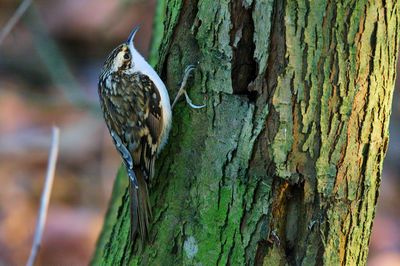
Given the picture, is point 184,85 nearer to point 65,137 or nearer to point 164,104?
point 164,104

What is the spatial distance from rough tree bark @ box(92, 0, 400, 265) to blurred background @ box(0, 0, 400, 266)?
1391 mm

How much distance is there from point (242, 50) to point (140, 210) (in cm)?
69

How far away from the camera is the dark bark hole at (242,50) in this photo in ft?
9.22

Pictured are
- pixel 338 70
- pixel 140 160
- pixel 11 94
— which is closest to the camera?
pixel 338 70

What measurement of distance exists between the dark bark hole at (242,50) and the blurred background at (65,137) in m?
1.45

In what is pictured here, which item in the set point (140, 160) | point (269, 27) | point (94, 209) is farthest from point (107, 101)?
point (94, 209)

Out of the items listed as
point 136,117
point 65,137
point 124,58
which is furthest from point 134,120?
point 65,137

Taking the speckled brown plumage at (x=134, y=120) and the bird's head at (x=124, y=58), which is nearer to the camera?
the speckled brown plumage at (x=134, y=120)

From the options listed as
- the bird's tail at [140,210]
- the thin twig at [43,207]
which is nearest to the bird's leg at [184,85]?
the bird's tail at [140,210]

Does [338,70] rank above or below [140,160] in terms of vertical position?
above

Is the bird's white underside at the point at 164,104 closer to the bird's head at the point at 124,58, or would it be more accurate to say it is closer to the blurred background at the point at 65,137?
the bird's head at the point at 124,58

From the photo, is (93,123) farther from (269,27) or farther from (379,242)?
(269,27)

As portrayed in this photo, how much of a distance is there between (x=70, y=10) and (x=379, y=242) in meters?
5.17

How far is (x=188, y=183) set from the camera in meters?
2.99
